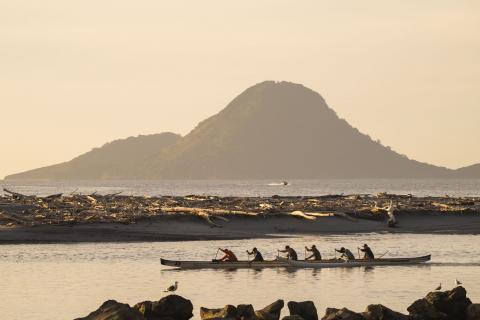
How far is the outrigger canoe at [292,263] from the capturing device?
2025 inches

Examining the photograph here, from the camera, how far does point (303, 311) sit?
32.8 meters

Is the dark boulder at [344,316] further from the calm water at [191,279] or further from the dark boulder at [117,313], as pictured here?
the dark boulder at [117,313]

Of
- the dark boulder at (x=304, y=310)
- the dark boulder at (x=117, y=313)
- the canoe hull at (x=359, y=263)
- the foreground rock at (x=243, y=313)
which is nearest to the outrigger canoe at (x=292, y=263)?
the canoe hull at (x=359, y=263)

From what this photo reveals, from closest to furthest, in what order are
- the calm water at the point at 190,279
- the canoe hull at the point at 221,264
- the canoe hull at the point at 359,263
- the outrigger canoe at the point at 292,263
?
the calm water at the point at 190,279, the canoe hull at the point at 221,264, the outrigger canoe at the point at 292,263, the canoe hull at the point at 359,263

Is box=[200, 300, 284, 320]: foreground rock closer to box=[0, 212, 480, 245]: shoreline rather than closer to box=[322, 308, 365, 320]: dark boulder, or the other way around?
box=[322, 308, 365, 320]: dark boulder

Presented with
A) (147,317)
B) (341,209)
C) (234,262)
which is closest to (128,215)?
(341,209)

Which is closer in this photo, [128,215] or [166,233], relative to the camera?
[166,233]

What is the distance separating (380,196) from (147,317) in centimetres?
9210

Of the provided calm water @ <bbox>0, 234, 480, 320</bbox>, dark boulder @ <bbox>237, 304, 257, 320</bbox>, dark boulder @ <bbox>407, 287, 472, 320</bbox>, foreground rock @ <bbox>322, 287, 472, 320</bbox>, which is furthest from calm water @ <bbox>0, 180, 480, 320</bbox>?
foreground rock @ <bbox>322, 287, 472, 320</bbox>

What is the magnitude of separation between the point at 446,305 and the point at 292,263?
1896 cm

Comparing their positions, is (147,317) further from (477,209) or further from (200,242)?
(477,209)

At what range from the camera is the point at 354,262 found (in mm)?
53438

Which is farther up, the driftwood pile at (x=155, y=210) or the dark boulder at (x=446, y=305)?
the driftwood pile at (x=155, y=210)

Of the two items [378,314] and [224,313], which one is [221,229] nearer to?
[224,313]
